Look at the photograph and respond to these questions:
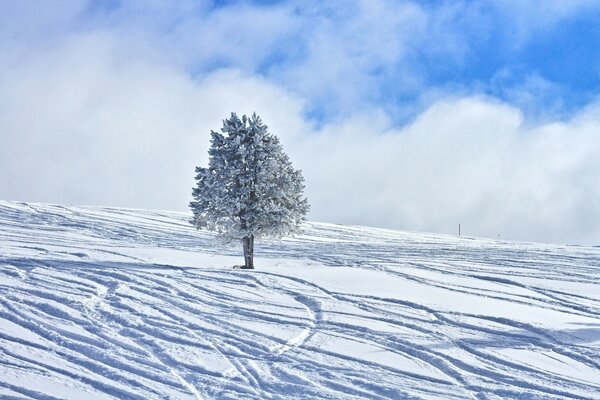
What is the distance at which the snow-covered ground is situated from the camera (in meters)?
11.9

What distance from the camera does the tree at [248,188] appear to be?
2811cm

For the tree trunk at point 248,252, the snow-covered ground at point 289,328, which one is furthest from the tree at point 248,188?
the snow-covered ground at point 289,328

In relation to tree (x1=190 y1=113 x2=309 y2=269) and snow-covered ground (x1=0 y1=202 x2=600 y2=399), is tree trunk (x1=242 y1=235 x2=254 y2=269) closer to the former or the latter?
tree (x1=190 y1=113 x2=309 y2=269)

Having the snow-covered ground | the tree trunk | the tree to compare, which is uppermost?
the tree

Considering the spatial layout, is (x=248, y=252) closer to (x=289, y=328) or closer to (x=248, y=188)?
(x=248, y=188)

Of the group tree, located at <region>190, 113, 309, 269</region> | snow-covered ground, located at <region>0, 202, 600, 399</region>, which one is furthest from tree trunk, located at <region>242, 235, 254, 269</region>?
Answer: snow-covered ground, located at <region>0, 202, 600, 399</region>

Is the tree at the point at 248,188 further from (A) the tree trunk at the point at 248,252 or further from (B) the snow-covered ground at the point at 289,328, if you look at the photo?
(B) the snow-covered ground at the point at 289,328

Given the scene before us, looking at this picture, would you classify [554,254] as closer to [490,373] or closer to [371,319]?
[371,319]

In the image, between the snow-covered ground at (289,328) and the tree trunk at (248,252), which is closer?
the snow-covered ground at (289,328)

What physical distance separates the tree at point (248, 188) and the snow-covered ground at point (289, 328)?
2.24 meters

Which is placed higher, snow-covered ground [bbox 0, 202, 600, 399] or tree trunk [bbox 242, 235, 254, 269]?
tree trunk [bbox 242, 235, 254, 269]

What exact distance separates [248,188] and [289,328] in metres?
13.0

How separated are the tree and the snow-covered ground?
7.36 ft

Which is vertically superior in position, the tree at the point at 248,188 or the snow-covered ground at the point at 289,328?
the tree at the point at 248,188
